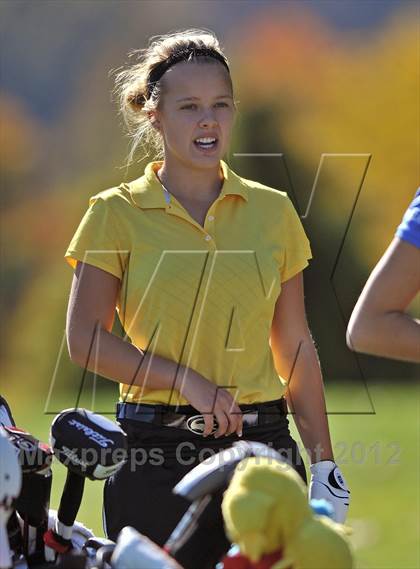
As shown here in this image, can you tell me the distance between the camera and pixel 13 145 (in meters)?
6.70

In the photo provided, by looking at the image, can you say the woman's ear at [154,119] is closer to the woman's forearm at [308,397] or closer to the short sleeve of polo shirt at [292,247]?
the short sleeve of polo shirt at [292,247]

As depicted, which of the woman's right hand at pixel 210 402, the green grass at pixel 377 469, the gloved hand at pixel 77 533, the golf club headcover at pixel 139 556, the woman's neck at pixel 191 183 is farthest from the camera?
the green grass at pixel 377 469

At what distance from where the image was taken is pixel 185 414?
2.47 meters

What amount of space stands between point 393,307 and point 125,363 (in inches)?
33.2

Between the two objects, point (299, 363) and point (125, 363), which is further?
point (299, 363)

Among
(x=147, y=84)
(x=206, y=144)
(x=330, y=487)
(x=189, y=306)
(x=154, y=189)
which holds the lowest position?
(x=330, y=487)

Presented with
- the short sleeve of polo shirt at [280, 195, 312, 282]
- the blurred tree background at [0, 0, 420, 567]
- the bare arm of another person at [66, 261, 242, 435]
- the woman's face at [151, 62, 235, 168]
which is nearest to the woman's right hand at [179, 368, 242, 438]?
the bare arm of another person at [66, 261, 242, 435]

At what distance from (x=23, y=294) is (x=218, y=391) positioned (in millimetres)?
4641

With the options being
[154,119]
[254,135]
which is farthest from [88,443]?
[254,135]

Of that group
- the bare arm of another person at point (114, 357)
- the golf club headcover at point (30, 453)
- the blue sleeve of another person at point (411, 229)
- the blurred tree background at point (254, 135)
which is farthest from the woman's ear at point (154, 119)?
the blurred tree background at point (254, 135)

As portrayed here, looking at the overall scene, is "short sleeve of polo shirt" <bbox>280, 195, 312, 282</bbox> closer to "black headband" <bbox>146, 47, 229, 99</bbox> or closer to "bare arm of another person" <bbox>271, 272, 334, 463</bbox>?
"bare arm of another person" <bbox>271, 272, 334, 463</bbox>

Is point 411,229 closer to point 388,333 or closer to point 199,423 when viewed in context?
point 388,333

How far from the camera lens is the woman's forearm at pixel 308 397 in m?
2.65

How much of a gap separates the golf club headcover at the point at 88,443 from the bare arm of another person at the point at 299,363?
2.31ft
